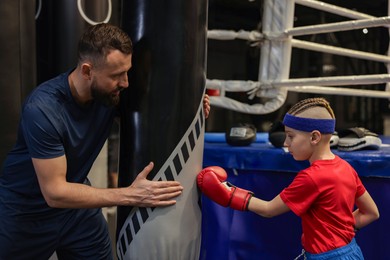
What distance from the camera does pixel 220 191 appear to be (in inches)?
51.9

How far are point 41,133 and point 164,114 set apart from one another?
0.31m

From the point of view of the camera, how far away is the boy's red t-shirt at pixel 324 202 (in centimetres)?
122

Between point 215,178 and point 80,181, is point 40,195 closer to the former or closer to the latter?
point 80,181

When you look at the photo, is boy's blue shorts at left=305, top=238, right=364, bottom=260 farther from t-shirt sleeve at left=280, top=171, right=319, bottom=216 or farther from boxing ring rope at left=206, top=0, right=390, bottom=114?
boxing ring rope at left=206, top=0, right=390, bottom=114

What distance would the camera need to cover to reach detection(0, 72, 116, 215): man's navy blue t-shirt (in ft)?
3.97

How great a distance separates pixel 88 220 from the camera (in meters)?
1.48

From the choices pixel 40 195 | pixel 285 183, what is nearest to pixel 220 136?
pixel 285 183

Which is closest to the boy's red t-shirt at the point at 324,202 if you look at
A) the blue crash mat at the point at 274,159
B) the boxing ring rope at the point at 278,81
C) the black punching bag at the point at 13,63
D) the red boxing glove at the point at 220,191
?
the red boxing glove at the point at 220,191

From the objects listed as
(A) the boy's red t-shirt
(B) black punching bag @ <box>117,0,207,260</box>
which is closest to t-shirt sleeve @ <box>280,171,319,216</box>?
(A) the boy's red t-shirt

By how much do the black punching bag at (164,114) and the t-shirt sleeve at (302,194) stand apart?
275mm

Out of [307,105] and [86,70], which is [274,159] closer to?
[307,105]

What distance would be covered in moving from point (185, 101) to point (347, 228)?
0.54 m

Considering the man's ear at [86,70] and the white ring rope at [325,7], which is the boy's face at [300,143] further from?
the white ring rope at [325,7]

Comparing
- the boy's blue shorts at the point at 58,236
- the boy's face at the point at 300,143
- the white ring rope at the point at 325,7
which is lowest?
the boy's blue shorts at the point at 58,236
